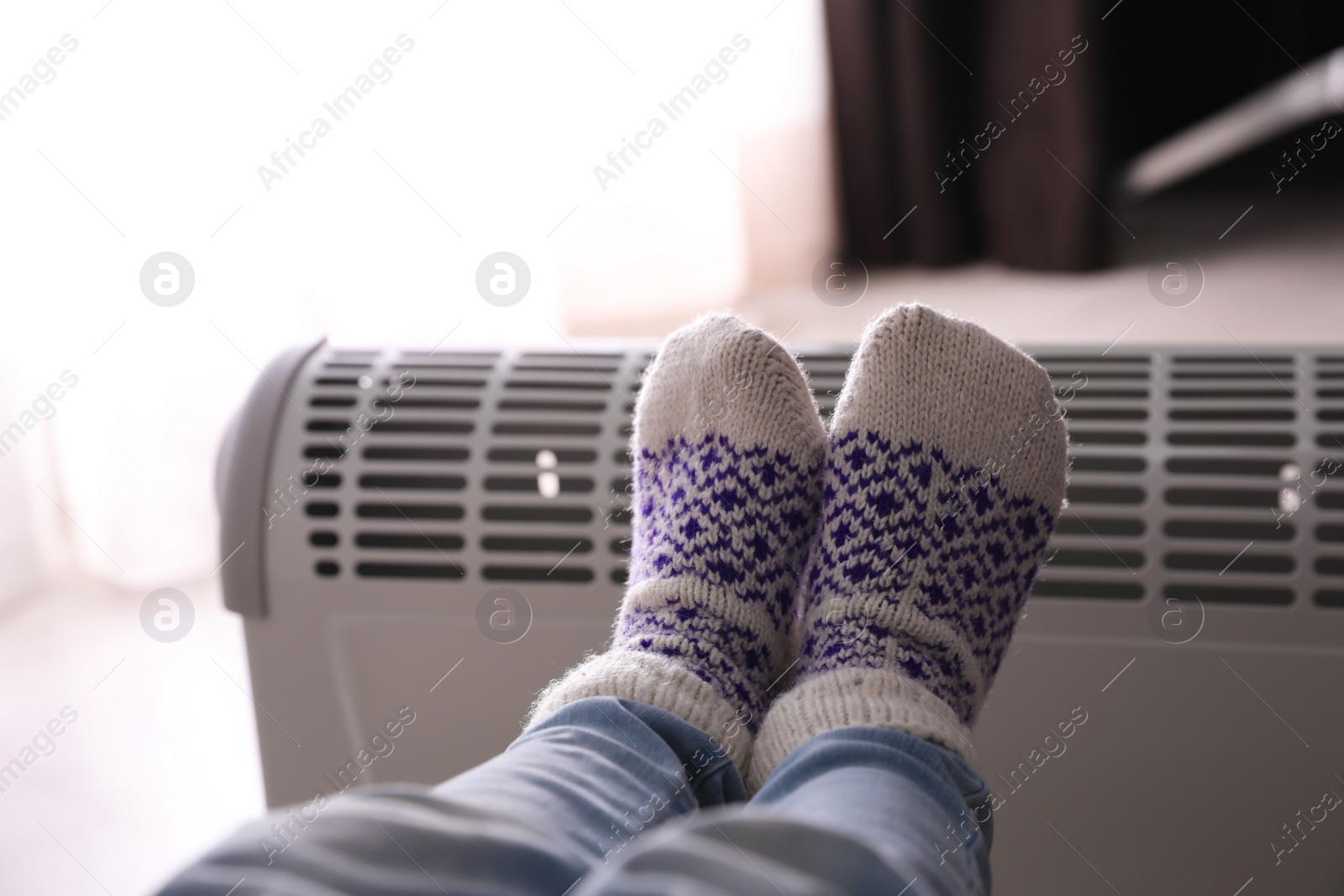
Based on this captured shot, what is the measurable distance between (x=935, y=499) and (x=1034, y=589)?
0.26 feet

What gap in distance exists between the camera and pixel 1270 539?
631 mm

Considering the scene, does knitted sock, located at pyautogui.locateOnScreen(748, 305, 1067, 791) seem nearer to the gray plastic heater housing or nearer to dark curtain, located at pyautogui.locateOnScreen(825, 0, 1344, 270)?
the gray plastic heater housing

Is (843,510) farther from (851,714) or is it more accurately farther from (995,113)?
(995,113)

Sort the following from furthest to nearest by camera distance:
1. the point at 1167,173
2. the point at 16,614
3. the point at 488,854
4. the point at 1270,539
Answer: the point at 1167,173
the point at 16,614
the point at 1270,539
the point at 488,854

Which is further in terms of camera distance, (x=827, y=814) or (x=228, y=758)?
(x=228, y=758)

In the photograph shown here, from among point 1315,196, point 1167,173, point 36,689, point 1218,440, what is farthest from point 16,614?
point 1315,196

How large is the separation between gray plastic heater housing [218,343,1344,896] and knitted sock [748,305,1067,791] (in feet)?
0.08

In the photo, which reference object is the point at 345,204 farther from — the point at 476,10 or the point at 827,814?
the point at 827,814

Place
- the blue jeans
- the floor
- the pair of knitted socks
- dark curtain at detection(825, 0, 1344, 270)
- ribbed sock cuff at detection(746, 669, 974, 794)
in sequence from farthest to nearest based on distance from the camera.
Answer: dark curtain at detection(825, 0, 1344, 270), the floor, the pair of knitted socks, ribbed sock cuff at detection(746, 669, 974, 794), the blue jeans

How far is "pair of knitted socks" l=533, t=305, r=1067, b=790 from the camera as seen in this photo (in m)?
0.65

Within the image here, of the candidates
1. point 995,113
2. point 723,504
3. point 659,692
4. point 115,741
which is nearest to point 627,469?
point 723,504

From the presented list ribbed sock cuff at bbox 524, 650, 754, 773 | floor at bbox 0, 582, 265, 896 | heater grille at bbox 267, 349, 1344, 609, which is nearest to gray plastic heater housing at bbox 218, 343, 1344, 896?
heater grille at bbox 267, 349, 1344, 609

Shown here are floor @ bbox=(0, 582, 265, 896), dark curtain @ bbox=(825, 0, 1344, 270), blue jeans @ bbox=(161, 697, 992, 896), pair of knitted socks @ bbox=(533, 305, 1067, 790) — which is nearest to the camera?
blue jeans @ bbox=(161, 697, 992, 896)

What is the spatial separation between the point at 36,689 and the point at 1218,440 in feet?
3.55
